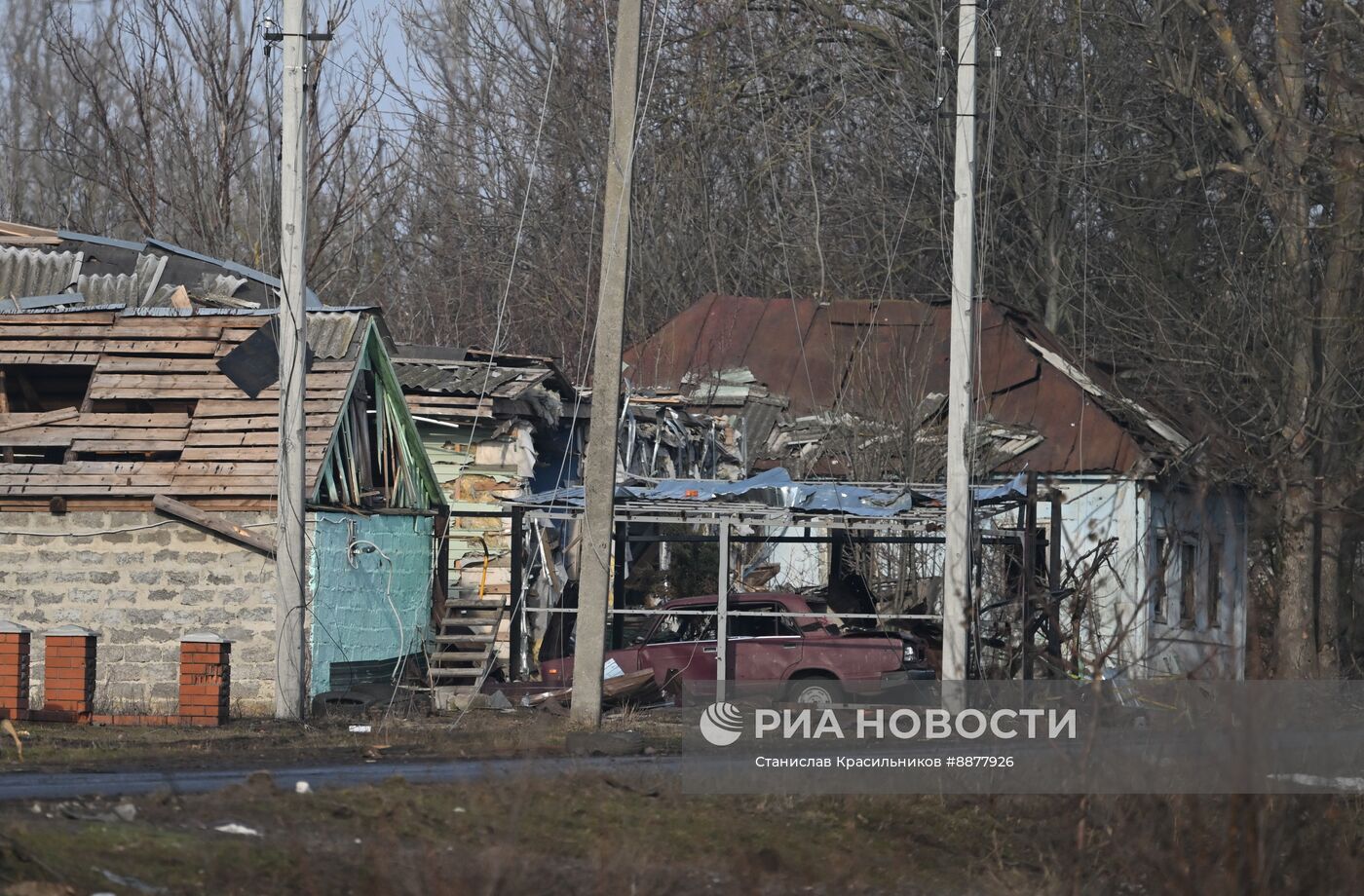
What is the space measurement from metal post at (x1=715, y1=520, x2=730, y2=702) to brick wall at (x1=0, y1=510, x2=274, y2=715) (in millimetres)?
4754

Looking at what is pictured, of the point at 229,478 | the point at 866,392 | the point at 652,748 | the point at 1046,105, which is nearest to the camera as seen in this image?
the point at 652,748

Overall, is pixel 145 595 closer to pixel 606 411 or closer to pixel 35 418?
pixel 35 418

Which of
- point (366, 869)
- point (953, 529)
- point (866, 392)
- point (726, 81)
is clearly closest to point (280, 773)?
point (366, 869)

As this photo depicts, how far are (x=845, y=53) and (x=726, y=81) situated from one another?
2372 millimetres

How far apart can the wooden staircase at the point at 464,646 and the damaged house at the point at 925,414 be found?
558 cm

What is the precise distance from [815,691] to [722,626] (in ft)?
4.26

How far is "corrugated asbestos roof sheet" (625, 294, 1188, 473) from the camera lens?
25.0 meters

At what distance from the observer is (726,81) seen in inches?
1259

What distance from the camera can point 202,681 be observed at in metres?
15.3

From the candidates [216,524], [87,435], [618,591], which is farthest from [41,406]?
[618,591]

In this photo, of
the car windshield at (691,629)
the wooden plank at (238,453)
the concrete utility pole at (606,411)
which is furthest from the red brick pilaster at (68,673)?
the car windshield at (691,629)

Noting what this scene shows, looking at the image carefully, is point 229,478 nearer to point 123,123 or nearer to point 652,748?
point 652,748

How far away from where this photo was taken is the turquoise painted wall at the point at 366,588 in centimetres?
1750

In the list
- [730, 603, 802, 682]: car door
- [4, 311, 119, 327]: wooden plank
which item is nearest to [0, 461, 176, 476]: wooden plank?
[4, 311, 119, 327]: wooden plank
